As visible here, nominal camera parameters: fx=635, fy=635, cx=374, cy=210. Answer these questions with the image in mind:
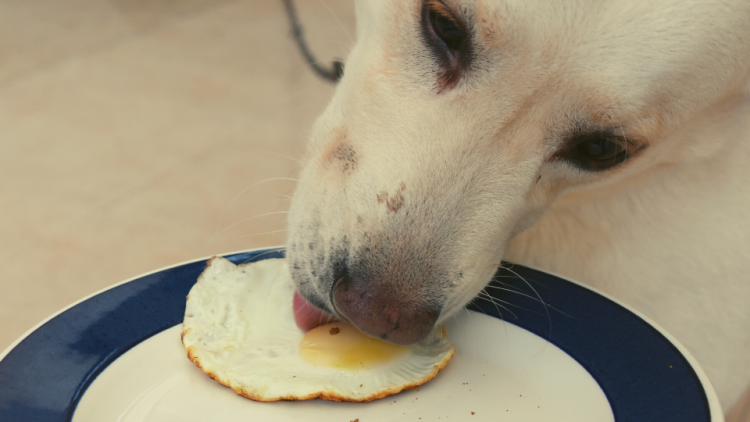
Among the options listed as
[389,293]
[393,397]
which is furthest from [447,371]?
[389,293]

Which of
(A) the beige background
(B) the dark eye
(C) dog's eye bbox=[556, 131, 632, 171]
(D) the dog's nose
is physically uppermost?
(B) the dark eye

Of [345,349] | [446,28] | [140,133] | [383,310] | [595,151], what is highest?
[446,28]

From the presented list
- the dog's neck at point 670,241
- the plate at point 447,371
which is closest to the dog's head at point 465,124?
the plate at point 447,371

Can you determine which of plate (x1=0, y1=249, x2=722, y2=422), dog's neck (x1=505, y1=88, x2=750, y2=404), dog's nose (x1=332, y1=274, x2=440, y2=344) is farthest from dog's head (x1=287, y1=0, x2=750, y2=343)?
dog's neck (x1=505, y1=88, x2=750, y2=404)

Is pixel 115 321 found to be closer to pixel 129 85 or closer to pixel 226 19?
pixel 129 85

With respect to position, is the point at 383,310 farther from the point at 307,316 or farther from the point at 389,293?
the point at 307,316

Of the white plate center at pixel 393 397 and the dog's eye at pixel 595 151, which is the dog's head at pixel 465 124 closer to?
the dog's eye at pixel 595 151

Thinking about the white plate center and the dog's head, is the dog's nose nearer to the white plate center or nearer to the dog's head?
the dog's head
